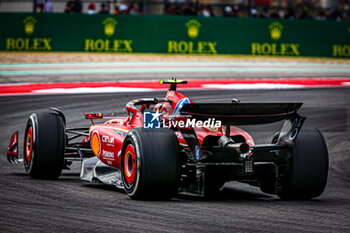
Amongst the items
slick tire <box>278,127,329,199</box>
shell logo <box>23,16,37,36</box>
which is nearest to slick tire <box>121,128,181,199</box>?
slick tire <box>278,127,329,199</box>

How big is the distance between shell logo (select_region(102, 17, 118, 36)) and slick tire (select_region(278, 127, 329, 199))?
689 inches

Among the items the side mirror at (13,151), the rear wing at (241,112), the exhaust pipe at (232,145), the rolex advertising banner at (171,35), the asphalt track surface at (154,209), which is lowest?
the asphalt track surface at (154,209)

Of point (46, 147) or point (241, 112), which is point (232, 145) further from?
point (46, 147)

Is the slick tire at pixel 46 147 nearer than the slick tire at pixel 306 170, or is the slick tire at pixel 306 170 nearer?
the slick tire at pixel 306 170

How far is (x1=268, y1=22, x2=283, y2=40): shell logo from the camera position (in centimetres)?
2527

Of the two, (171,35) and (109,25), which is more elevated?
(109,25)

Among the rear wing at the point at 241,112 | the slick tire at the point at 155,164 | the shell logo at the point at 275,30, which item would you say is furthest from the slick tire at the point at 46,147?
the shell logo at the point at 275,30

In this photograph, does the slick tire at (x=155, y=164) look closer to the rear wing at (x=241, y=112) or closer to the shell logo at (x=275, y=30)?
the rear wing at (x=241, y=112)

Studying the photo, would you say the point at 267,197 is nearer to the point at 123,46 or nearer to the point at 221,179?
the point at 221,179

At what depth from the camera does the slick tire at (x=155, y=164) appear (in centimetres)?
673

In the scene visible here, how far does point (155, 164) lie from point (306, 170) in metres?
1.69

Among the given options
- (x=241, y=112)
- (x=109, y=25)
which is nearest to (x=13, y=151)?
(x=241, y=112)

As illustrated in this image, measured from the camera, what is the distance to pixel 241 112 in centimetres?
695

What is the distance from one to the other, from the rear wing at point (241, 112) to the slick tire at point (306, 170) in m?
0.39
